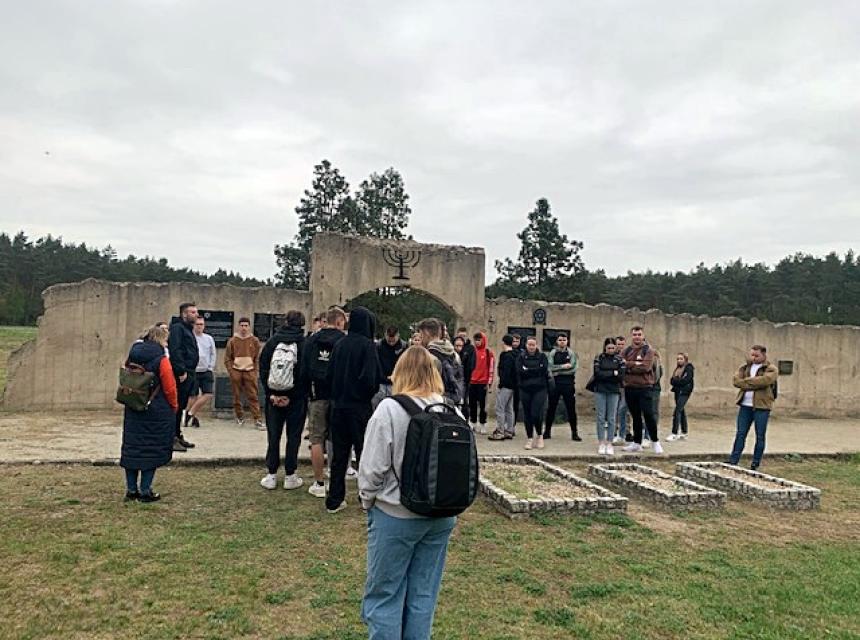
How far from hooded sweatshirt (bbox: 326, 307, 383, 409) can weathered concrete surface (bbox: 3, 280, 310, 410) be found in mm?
6694

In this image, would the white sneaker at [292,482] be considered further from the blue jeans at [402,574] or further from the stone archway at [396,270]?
the stone archway at [396,270]

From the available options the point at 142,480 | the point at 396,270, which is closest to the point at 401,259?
the point at 396,270

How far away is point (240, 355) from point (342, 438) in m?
5.22

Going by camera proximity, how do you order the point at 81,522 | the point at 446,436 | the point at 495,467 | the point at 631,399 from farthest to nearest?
the point at 631,399 < the point at 495,467 < the point at 81,522 < the point at 446,436

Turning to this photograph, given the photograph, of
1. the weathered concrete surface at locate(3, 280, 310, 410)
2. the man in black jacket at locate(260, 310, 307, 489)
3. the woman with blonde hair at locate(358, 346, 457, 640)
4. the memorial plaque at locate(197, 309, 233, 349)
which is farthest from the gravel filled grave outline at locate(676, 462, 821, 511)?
the weathered concrete surface at locate(3, 280, 310, 410)

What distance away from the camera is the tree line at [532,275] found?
2794 cm

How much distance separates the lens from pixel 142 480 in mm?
6012

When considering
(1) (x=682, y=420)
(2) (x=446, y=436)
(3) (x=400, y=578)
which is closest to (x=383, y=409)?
(2) (x=446, y=436)

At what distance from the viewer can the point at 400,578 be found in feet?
10.4

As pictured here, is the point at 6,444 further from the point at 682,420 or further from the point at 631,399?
the point at 682,420

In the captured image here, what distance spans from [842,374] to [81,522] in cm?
1680

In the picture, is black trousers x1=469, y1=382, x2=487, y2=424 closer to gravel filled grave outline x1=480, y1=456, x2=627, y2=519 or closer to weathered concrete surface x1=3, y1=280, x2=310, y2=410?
gravel filled grave outline x1=480, y1=456, x2=627, y2=519

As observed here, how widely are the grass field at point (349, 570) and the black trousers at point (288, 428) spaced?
0.30 metres

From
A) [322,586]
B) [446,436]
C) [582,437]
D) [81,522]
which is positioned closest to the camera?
[446,436]
